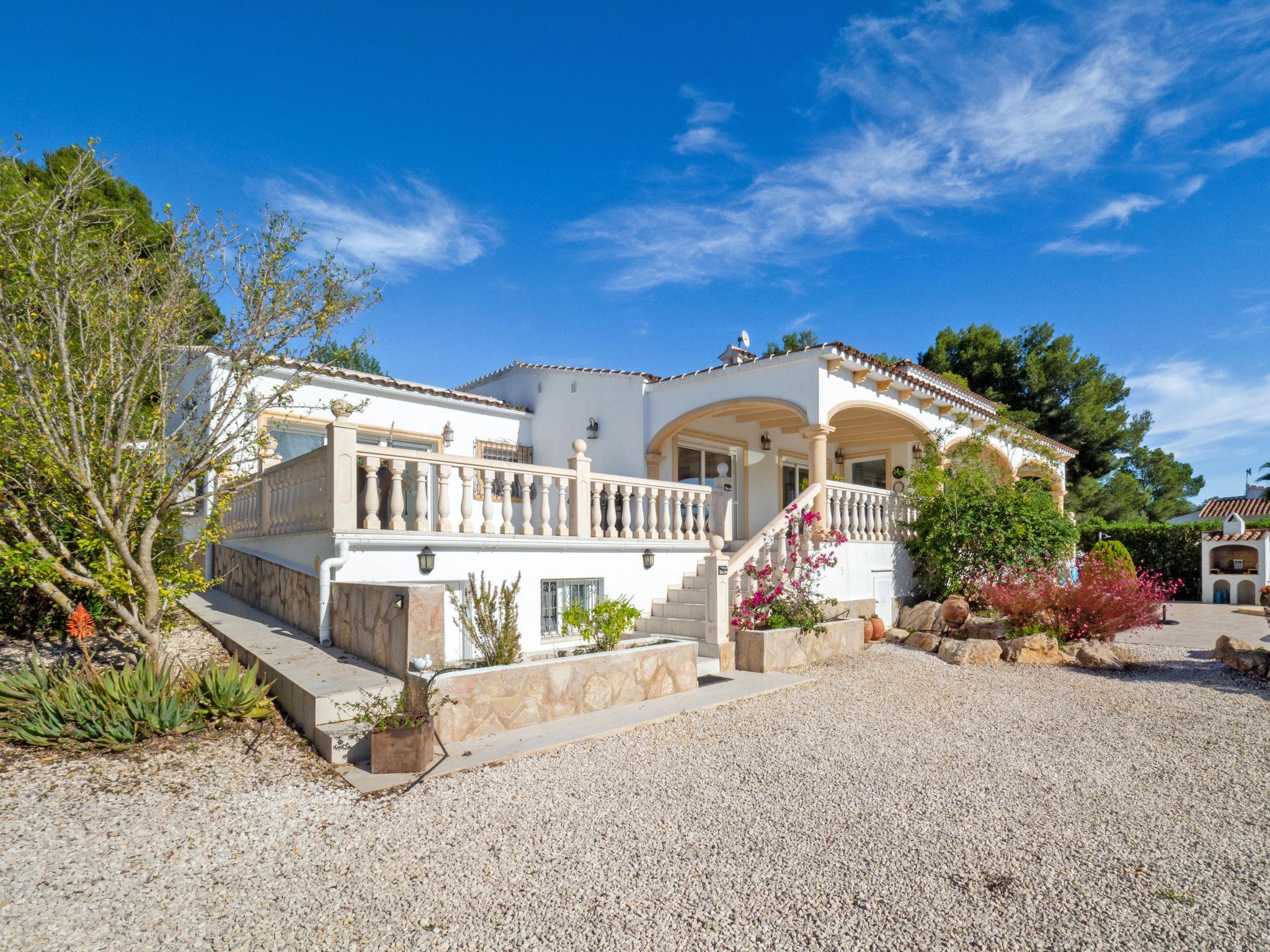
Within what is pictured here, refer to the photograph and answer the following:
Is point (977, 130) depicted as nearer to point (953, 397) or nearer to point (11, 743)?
point (953, 397)

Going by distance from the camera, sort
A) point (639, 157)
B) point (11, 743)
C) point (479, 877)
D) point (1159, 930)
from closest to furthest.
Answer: point (1159, 930), point (479, 877), point (11, 743), point (639, 157)

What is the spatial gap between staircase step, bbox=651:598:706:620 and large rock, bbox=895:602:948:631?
3.81 meters

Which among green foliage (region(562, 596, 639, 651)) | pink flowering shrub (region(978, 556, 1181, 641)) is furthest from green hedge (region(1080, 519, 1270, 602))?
green foliage (region(562, 596, 639, 651))

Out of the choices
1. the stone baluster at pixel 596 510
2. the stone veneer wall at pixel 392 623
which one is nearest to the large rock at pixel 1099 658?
the stone baluster at pixel 596 510

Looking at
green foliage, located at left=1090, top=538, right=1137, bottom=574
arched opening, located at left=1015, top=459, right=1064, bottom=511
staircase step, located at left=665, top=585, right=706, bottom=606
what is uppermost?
arched opening, located at left=1015, top=459, right=1064, bottom=511

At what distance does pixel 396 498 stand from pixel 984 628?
27.1 feet

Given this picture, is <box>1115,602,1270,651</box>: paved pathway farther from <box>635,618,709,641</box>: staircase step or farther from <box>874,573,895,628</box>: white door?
<box>635,618,709,641</box>: staircase step

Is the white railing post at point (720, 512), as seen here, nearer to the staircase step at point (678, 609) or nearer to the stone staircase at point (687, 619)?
the stone staircase at point (687, 619)

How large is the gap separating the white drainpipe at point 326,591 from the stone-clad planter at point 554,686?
2.07 metres

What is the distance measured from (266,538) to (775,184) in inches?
399

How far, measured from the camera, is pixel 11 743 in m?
4.82

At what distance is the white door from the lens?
11.3 metres

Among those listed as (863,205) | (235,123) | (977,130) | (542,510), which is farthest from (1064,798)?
(235,123)

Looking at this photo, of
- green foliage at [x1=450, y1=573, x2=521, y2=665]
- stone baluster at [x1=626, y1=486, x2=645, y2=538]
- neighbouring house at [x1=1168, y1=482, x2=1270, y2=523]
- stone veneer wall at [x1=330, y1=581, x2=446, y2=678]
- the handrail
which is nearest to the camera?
stone veneer wall at [x1=330, y1=581, x2=446, y2=678]
